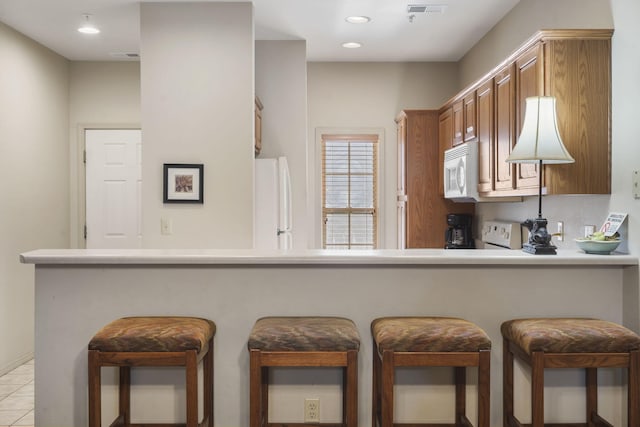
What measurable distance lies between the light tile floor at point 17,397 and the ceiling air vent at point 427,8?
3.49 metres

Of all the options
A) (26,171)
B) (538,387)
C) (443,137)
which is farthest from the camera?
(443,137)

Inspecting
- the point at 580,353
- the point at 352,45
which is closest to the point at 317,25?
the point at 352,45

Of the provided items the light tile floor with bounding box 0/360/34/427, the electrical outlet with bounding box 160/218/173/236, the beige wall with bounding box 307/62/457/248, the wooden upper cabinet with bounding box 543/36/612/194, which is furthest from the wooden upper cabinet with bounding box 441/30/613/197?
the light tile floor with bounding box 0/360/34/427

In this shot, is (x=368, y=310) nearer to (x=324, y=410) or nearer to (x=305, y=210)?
(x=324, y=410)

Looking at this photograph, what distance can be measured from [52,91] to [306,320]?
12.5 feet

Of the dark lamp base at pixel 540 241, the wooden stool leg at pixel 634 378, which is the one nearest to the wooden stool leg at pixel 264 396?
the dark lamp base at pixel 540 241

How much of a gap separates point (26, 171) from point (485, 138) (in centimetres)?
354

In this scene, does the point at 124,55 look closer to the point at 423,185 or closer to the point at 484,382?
the point at 423,185

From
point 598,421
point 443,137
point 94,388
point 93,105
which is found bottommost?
point 598,421

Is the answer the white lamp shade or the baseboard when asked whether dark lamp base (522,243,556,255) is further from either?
the baseboard

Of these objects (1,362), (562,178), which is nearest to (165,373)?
(562,178)

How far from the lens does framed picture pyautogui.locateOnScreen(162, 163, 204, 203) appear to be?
3746 millimetres

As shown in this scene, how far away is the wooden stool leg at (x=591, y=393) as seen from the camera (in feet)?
7.97

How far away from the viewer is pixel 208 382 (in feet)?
7.86
